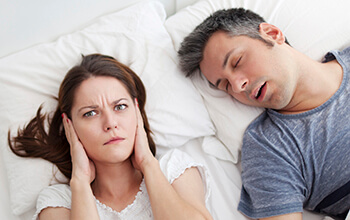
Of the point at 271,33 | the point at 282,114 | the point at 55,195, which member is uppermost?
the point at 271,33

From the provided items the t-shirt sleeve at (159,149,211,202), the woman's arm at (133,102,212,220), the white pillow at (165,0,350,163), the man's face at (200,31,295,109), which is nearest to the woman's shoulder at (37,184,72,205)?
the woman's arm at (133,102,212,220)

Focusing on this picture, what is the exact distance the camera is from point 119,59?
1.79 metres

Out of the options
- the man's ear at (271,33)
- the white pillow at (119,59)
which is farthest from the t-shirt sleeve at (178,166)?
the man's ear at (271,33)

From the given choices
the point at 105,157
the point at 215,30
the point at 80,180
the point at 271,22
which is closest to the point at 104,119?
the point at 105,157

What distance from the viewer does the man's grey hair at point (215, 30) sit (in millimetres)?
1639

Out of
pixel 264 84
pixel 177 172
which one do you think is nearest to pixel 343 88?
pixel 264 84

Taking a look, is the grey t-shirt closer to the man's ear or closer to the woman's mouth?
the man's ear

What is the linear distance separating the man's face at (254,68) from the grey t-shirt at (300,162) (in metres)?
0.14

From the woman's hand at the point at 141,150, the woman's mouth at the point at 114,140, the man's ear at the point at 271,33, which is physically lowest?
the woman's hand at the point at 141,150

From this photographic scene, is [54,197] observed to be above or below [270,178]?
below

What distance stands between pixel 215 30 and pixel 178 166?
64cm

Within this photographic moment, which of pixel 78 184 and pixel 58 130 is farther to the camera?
pixel 58 130

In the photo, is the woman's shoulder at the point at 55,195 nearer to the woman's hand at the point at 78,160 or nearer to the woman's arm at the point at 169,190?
the woman's hand at the point at 78,160

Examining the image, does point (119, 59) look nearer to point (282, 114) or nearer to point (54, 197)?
point (54, 197)
